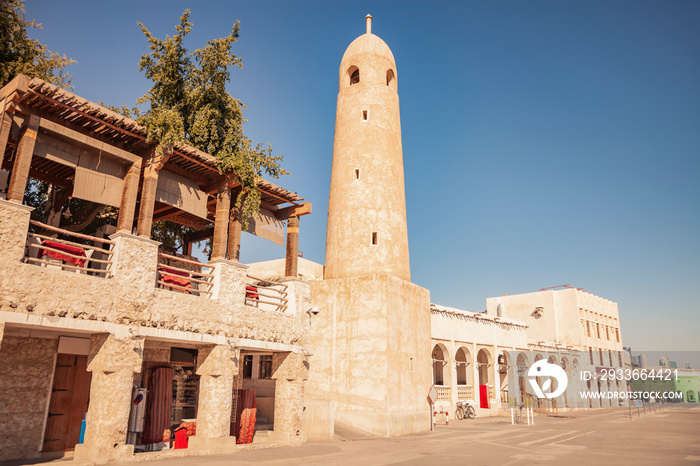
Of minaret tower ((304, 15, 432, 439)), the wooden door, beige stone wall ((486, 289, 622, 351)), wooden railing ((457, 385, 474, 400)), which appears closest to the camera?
the wooden door

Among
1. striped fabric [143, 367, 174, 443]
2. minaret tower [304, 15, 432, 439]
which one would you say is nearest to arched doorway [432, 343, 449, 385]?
minaret tower [304, 15, 432, 439]

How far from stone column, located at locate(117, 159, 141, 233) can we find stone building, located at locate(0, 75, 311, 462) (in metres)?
0.03

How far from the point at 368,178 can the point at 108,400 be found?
14.6 meters

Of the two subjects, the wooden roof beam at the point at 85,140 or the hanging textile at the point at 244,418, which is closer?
the wooden roof beam at the point at 85,140

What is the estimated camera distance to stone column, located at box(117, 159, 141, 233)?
1133 centimetres

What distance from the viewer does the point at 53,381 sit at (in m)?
11.6

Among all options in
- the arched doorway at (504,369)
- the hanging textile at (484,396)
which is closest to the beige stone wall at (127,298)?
the hanging textile at (484,396)

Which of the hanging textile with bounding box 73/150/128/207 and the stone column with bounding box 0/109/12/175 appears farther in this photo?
the hanging textile with bounding box 73/150/128/207

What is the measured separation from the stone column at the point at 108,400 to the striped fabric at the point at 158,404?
Result: 2716 millimetres

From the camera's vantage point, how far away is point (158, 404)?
13.4 m

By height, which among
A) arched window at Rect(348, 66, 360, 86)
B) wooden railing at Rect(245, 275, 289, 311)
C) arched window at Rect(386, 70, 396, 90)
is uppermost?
arched window at Rect(348, 66, 360, 86)

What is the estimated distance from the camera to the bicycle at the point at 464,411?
91.4 feet

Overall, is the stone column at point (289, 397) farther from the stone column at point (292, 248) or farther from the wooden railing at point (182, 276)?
the wooden railing at point (182, 276)

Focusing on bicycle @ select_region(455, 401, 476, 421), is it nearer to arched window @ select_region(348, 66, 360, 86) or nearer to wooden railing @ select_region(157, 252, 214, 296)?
wooden railing @ select_region(157, 252, 214, 296)
